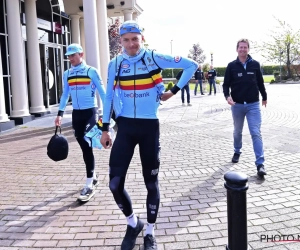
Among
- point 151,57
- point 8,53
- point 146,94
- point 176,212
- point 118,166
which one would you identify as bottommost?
point 176,212

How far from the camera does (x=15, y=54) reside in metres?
11.2

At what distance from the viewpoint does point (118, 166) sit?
3090mm

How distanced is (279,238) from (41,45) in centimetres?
1454

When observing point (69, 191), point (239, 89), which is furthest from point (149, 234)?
point (239, 89)

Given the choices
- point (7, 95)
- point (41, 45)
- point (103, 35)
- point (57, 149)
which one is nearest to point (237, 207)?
point (57, 149)

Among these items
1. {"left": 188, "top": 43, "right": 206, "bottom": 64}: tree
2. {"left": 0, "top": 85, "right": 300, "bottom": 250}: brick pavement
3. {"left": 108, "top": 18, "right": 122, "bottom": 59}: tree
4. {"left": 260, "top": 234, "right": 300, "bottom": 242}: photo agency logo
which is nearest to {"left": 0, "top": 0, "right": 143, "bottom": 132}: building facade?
{"left": 0, "top": 85, "right": 300, "bottom": 250}: brick pavement

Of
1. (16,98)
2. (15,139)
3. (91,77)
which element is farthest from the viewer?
(16,98)

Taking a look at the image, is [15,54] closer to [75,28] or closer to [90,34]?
[90,34]

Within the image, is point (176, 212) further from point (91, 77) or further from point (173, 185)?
point (91, 77)

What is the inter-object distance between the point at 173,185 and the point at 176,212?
3.38ft

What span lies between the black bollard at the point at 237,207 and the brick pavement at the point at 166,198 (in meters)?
0.75

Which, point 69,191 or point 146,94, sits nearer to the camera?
point 146,94

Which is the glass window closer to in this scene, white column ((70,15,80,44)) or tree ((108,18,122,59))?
white column ((70,15,80,44))

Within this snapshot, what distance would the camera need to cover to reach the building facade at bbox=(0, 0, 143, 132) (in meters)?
11.1
